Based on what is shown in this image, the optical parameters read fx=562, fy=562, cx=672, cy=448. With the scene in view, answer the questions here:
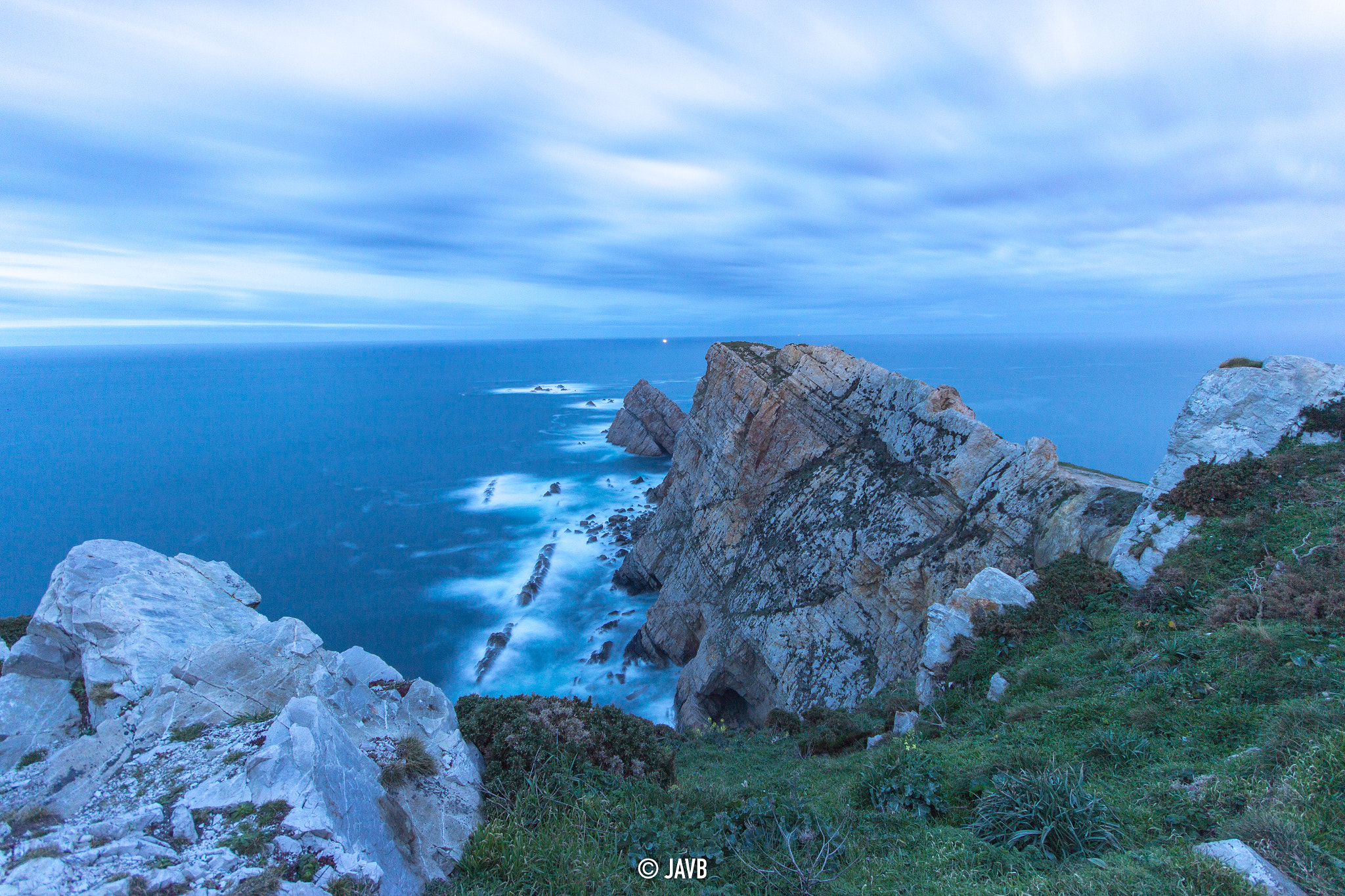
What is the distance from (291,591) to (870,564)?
143 feet

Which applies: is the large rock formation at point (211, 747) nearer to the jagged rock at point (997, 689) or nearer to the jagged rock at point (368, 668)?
the jagged rock at point (368, 668)

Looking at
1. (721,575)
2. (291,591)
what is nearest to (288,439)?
(291,591)

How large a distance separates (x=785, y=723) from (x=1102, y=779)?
40.8ft

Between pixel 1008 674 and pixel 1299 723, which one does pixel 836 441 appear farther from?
pixel 1299 723

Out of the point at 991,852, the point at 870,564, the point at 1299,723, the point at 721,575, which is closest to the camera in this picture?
the point at 991,852

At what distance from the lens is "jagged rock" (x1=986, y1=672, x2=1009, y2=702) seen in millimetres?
12164

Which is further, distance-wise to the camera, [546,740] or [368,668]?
[368,668]

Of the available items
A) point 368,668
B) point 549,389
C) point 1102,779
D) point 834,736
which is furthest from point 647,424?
point 549,389

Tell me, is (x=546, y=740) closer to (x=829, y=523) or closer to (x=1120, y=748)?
(x=1120, y=748)

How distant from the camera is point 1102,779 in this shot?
7805 millimetres

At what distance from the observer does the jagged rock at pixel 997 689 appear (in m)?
12.2

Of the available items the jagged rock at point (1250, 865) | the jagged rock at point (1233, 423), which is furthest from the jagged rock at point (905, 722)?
the jagged rock at point (1250, 865)

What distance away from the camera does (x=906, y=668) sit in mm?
20531

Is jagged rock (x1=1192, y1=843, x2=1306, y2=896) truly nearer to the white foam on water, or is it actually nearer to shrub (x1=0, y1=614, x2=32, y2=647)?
shrub (x1=0, y1=614, x2=32, y2=647)
